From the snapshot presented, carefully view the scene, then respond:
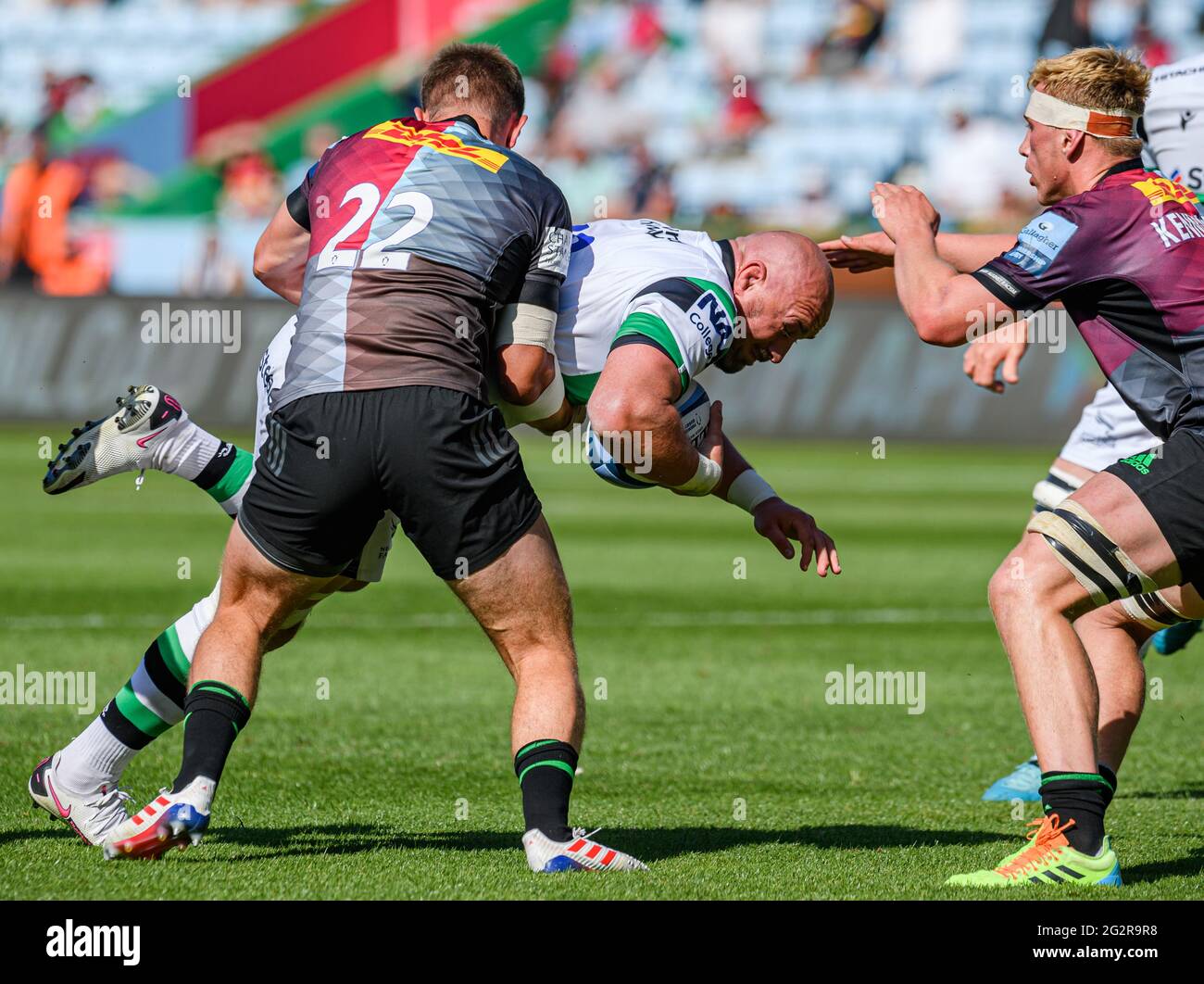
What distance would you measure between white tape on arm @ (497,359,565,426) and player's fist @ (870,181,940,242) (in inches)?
41.4

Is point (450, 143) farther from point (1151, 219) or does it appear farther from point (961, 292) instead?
point (1151, 219)

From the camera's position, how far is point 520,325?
486 cm

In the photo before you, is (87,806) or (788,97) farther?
(788,97)

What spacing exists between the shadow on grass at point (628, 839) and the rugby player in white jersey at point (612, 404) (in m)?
0.48

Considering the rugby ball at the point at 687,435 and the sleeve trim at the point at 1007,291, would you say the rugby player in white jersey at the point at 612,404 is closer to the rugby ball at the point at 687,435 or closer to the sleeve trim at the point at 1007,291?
the rugby ball at the point at 687,435

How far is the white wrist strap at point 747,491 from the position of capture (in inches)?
213

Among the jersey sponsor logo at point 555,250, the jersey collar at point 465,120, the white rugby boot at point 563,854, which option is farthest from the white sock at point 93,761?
the jersey collar at point 465,120

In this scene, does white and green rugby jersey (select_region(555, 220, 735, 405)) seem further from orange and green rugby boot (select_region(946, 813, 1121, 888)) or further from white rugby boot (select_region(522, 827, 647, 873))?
orange and green rugby boot (select_region(946, 813, 1121, 888))

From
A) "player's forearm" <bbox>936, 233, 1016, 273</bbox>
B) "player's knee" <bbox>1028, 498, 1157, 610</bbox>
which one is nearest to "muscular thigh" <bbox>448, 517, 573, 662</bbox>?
"player's knee" <bbox>1028, 498, 1157, 610</bbox>

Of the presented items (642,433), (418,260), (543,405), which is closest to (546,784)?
(642,433)

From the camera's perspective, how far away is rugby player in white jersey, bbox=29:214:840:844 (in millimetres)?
4727

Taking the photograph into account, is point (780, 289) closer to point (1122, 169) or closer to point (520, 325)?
point (520, 325)

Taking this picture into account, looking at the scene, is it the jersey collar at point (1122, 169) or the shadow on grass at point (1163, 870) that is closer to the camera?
the shadow on grass at point (1163, 870)

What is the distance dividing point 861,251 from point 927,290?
2.18 ft
